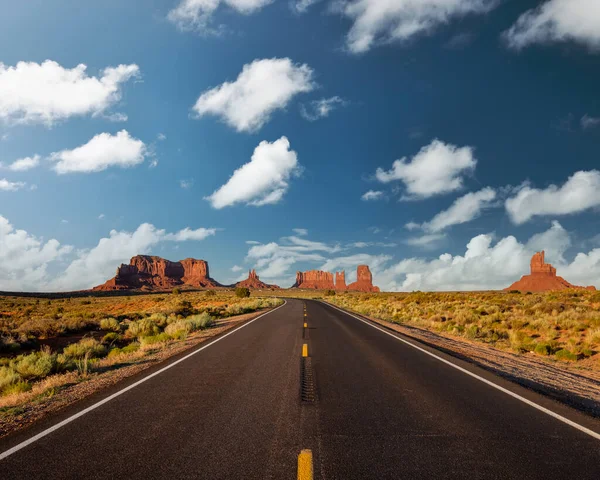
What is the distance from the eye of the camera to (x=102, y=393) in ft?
22.5

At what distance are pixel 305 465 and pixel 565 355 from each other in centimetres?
1374

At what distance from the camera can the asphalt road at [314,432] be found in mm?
3840

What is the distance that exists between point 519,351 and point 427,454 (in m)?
13.0

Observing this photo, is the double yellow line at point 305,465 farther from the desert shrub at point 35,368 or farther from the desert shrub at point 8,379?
the desert shrub at point 35,368

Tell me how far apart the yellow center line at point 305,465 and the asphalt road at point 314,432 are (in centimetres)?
8

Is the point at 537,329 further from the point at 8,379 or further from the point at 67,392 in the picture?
the point at 8,379

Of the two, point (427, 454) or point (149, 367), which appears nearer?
point (427, 454)

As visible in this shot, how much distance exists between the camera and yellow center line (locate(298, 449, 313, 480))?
3.58m

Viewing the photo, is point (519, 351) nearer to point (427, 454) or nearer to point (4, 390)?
point (427, 454)

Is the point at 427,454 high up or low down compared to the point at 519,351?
up

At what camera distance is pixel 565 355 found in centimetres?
1324

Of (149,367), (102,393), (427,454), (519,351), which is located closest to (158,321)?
(149,367)

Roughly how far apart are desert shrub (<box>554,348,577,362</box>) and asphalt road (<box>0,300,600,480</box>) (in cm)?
731

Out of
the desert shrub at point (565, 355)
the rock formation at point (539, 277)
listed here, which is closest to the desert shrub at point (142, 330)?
the desert shrub at point (565, 355)
